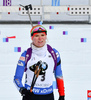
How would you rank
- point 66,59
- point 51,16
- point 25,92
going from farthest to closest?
1. point 51,16
2. point 66,59
3. point 25,92

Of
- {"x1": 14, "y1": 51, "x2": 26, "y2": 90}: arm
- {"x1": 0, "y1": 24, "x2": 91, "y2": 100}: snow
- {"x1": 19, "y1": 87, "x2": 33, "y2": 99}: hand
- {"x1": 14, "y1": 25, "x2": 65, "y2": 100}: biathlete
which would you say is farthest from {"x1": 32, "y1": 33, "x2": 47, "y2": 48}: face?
{"x1": 0, "y1": 24, "x2": 91, "y2": 100}: snow

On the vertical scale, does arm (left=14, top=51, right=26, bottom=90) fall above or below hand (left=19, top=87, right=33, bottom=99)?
above

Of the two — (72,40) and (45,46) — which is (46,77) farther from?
(72,40)

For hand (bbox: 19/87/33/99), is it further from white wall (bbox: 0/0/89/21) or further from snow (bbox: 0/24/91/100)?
white wall (bbox: 0/0/89/21)

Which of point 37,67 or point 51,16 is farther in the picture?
point 51,16

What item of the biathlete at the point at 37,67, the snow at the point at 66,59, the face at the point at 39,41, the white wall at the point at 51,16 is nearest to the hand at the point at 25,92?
the biathlete at the point at 37,67

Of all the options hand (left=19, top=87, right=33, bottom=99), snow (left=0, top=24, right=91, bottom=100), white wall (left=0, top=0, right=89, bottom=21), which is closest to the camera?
hand (left=19, top=87, right=33, bottom=99)

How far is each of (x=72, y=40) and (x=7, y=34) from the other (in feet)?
6.05

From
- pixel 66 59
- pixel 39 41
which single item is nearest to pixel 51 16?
pixel 66 59

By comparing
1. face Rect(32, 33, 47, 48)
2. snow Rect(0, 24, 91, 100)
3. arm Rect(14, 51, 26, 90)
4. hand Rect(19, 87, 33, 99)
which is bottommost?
snow Rect(0, 24, 91, 100)

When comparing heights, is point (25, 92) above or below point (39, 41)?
below

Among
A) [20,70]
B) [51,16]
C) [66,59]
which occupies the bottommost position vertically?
[66,59]

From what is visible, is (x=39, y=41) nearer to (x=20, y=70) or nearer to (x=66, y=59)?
(x=20, y=70)

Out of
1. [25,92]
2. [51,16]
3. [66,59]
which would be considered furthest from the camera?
[51,16]
